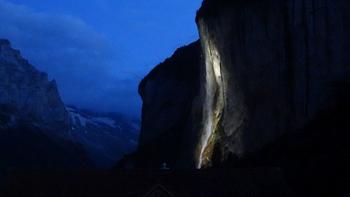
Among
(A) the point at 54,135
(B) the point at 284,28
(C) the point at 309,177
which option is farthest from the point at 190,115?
(A) the point at 54,135

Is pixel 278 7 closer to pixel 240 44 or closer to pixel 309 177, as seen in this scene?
pixel 240 44

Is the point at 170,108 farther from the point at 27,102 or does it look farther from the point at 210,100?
the point at 27,102

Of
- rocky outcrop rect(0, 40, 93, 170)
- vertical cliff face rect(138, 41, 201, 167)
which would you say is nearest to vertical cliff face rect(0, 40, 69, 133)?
rocky outcrop rect(0, 40, 93, 170)

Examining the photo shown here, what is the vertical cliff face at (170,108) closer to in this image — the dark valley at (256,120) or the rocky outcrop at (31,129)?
the dark valley at (256,120)

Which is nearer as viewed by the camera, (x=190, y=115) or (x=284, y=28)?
Result: (x=284, y=28)

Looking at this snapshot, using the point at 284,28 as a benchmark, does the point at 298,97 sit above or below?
below

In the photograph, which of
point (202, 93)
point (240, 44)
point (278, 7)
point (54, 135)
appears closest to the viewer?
point (278, 7)

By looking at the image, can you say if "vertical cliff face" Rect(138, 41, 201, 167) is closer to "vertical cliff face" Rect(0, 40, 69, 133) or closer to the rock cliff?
the rock cliff

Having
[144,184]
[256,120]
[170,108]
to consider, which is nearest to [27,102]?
[170,108]
